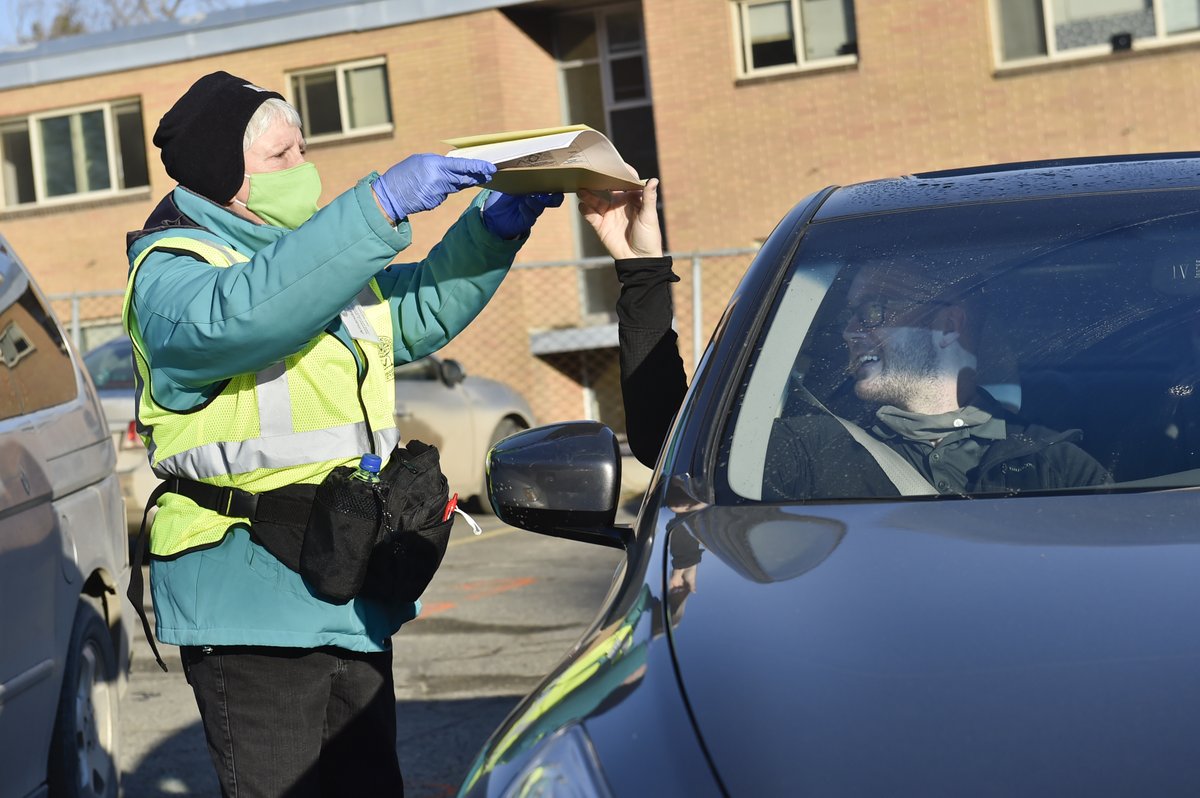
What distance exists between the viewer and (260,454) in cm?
272

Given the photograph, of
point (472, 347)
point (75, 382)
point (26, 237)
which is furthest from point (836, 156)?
point (75, 382)

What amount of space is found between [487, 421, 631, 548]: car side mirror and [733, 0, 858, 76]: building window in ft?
52.0

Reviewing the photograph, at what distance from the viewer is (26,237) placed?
881 inches

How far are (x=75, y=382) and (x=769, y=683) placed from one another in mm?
3425

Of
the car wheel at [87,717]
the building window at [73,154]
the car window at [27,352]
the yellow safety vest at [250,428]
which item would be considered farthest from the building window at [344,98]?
the yellow safety vest at [250,428]

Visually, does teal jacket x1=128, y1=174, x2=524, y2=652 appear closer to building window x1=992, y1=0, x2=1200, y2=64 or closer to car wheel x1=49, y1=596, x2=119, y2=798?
car wheel x1=49, y1=596, x2=119, y2=798

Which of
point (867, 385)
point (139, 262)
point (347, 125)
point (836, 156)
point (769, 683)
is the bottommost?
point (769, 683)

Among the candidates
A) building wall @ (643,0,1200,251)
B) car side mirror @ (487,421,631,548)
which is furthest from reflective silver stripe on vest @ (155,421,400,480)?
building wall @ (643,0,1200,251)

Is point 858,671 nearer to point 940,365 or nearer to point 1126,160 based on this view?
point 940,365

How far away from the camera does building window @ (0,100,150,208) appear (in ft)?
71.7

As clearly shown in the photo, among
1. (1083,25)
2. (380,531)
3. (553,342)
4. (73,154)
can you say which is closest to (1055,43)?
(1083,25)

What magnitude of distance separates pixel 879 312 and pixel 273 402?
3.61 ft

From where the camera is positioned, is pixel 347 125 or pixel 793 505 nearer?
pixel 793 505

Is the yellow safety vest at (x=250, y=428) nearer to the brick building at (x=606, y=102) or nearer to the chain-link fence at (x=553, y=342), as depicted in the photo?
the brick building at (x=606, y=102)
